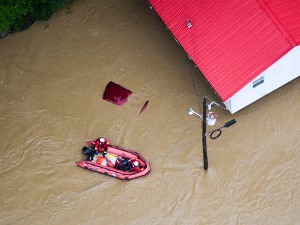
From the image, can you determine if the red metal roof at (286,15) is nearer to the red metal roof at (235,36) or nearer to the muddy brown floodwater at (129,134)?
the red metal roof at (235,36)

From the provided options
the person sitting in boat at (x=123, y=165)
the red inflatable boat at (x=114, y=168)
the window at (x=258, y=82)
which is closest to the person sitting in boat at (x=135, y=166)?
the red inflatable boat at (x=114, y=168)

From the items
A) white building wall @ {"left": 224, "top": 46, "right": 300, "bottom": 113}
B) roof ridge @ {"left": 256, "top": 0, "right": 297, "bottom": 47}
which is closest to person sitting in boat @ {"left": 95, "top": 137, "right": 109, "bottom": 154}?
white building wall @ {"left": 224, "top": 46, "right": 300, "bottom": 113}

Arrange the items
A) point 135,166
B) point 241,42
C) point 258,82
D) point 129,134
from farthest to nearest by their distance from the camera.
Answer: point 129,134 → point 135,166 → point 258,82 → point 241,42

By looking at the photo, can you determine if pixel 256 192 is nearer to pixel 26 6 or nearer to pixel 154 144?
pixel 154 144

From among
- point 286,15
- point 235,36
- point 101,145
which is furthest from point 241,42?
point 101,145

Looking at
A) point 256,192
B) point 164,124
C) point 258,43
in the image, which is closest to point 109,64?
point 164,124

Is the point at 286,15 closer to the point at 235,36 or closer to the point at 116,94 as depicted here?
the point at 235,36
